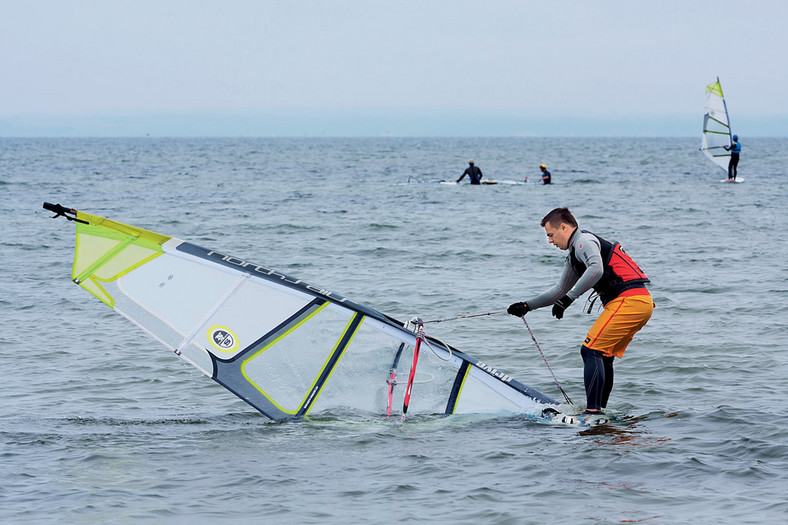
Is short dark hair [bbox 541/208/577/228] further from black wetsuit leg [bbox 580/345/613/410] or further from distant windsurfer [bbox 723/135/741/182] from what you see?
distant windsurfer [bbox 723/135/741/182]

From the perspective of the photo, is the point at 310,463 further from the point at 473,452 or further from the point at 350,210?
the point at 350,210

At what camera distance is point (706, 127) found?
36.9 m

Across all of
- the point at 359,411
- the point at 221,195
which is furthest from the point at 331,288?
the point at 221,195

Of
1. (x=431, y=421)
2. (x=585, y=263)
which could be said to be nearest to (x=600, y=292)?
(x=585, y=263)

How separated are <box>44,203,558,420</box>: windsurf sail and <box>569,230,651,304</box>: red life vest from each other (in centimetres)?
118

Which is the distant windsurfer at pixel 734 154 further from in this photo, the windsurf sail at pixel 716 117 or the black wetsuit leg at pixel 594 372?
the black wetsuit leg at pixel 594 372

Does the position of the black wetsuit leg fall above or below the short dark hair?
below

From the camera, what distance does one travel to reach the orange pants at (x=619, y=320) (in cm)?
658

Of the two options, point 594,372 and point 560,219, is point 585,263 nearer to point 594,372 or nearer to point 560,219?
point 560,219

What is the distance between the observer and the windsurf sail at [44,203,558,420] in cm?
690

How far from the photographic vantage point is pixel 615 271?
6.64 m

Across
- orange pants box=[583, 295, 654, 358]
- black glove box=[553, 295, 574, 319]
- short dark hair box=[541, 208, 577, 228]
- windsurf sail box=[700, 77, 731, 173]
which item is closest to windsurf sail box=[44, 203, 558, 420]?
black glove box=[553, 295, 574, 319]

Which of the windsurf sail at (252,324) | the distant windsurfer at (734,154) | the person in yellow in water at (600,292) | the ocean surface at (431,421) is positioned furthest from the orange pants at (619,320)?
the distant windsurfer at (734,154)

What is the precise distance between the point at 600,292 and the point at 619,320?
30 centimetres
